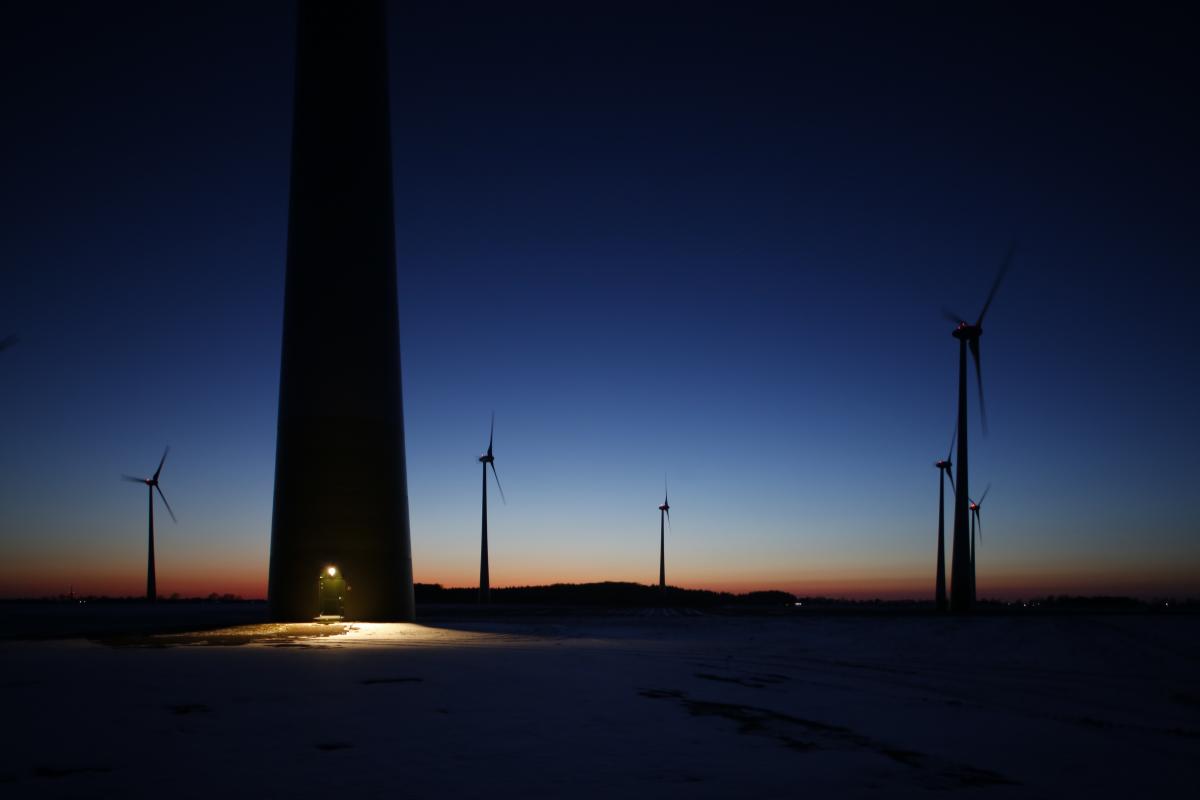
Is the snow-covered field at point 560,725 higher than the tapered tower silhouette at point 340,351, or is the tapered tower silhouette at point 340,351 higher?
the tapered tower silhouette at point 340,351

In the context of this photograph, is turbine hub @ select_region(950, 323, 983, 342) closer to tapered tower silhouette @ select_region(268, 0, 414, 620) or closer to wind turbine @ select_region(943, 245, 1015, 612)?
wind turbine @ select_region(943, 245, 1015, 612)

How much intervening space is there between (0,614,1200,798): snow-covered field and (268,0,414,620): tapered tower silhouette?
38.2ft

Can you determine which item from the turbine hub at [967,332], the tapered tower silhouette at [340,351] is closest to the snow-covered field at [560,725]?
the tapered tower silhouette at [340,351]

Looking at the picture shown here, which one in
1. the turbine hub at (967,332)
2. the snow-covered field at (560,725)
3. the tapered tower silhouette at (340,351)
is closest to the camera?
the snow-covered field at (560,725)

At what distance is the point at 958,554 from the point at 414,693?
134 feet

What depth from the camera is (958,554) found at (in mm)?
43875

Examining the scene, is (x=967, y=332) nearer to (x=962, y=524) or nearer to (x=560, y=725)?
(x=962, y=524)

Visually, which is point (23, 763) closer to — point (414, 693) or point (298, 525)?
point (414, 693)

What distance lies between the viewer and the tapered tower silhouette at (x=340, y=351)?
95.2 ft

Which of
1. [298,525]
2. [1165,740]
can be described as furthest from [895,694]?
[298,525]

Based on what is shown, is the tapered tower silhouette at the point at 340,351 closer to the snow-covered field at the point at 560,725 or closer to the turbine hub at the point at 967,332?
the snow-covered field at the point at 560,725

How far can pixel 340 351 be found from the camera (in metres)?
29.7

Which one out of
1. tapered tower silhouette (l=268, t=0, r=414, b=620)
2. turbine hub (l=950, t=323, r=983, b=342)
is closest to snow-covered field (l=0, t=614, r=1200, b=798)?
tapered tower silhouette (l=268, t=0, r=414, b=620)

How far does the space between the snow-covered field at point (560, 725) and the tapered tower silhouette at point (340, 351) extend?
459 inches
